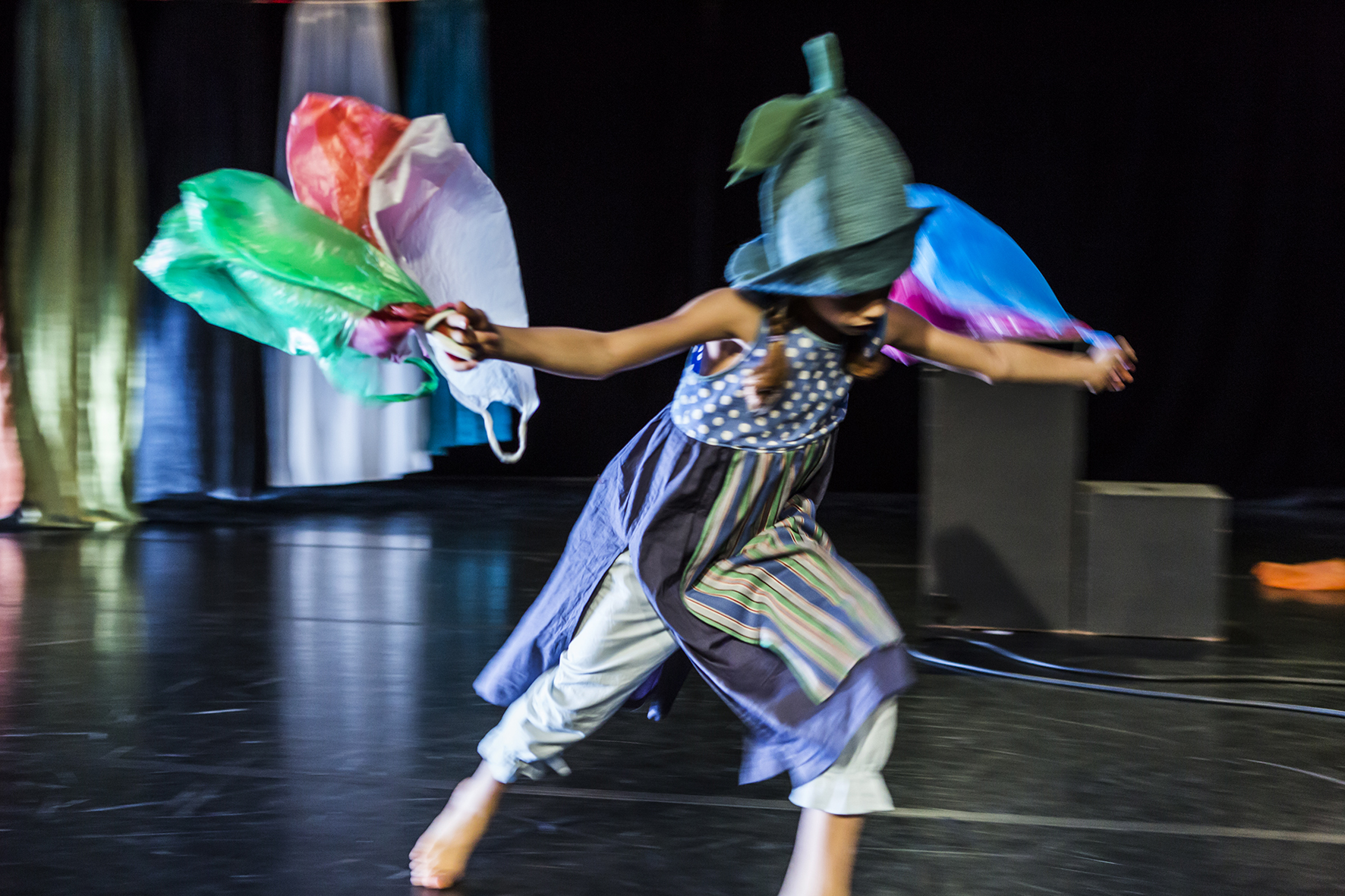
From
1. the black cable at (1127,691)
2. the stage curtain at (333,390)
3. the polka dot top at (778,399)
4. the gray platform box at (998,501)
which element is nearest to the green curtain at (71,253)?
the stage curtain at (333,390)

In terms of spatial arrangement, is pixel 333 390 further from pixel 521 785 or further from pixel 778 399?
pixel 778 399

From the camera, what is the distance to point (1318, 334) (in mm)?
5582

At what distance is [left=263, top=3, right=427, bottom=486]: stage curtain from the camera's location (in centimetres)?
534

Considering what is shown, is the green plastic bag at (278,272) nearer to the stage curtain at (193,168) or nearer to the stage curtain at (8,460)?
the stage curtain at (8,460)

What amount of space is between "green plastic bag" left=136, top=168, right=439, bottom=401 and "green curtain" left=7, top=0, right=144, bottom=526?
3.24 meters

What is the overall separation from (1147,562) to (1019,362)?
1.70m

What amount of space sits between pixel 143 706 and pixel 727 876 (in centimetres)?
139

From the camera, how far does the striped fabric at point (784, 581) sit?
1502 mm

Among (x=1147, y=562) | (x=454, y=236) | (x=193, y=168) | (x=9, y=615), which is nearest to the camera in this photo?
(x=454, y=236)

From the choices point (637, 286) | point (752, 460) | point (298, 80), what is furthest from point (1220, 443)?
point (752, 460)

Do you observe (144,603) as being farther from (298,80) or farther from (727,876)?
(298,80)

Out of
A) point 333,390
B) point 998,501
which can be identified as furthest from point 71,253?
point 998,501

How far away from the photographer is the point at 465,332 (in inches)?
54.9

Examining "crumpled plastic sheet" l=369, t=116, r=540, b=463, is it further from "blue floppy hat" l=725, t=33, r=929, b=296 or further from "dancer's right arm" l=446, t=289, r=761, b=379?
"blue floppy hat" l=725, t=33, r=929, b=296
